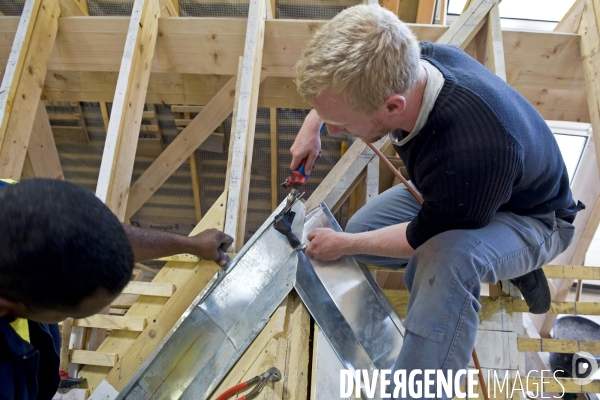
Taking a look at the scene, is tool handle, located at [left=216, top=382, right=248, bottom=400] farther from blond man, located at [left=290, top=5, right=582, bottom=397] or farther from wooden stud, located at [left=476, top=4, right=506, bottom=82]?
wooden stud, located at [left=476, top=4, right=506, bottom=82]

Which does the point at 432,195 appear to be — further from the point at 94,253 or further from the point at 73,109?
the point at 73,109

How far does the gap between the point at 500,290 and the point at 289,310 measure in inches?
37.2

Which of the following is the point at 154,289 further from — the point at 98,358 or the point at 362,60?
the point at 362,60

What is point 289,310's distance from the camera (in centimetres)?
146

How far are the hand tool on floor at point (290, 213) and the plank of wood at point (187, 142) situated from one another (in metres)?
1.52

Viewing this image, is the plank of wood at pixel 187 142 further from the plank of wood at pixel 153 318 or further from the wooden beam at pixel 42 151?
the plank of wood at pixel 153 318

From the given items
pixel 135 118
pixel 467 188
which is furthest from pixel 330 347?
pixel 135 118

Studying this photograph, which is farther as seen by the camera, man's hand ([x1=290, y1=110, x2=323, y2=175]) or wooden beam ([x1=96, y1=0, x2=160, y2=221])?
wooden beam ([x1=96, y1=0, x2=160, y2=221])

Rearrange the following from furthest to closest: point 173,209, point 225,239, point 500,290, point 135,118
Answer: point 173,209
point 135,118
point 500,290
point 225,239

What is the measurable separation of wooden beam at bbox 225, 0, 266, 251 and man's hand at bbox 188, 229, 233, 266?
0.22 ft

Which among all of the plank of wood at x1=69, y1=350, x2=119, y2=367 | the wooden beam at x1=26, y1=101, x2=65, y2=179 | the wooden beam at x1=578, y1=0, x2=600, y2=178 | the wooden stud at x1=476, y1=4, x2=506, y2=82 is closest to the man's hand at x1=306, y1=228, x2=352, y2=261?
the plank of wood at x1=69, y1=350, x2=119, y2=367

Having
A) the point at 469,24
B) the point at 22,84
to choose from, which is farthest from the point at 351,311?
the point at 22,84

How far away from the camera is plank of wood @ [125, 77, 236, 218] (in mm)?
3041

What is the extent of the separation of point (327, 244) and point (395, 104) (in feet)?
1.93
